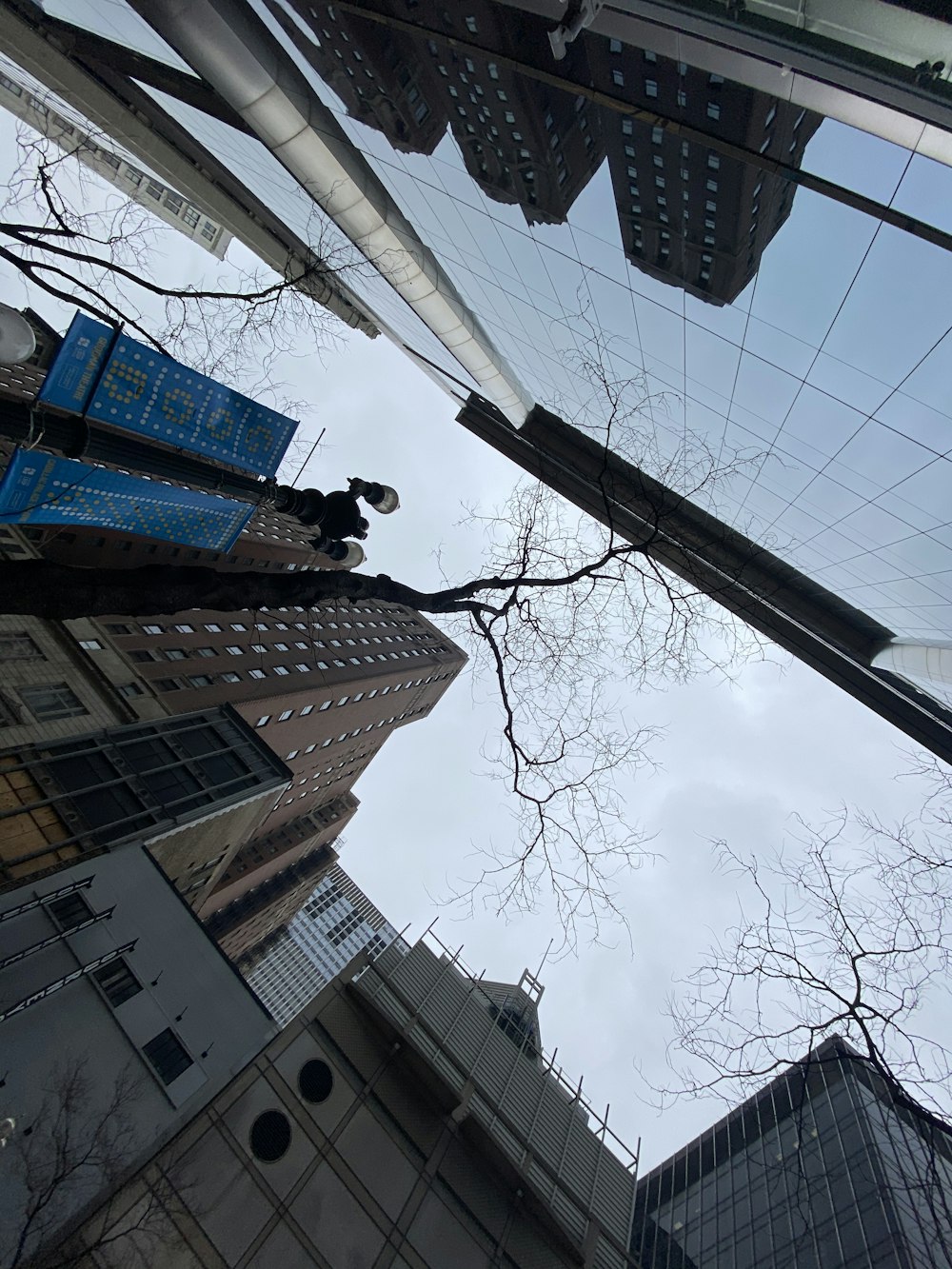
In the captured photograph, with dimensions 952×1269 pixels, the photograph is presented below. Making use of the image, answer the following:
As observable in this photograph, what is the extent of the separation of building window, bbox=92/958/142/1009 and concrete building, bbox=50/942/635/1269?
3383 millimetres

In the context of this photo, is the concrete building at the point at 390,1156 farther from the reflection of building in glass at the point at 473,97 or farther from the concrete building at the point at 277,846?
the concrete building at the point at 277,846

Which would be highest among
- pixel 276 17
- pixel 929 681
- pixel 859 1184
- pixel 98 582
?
pixel 276 17

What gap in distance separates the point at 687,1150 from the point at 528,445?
4881 centimetres

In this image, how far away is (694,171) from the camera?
23.5 feet

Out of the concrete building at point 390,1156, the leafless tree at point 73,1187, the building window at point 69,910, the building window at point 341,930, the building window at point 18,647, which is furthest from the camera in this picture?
the building window at point 341,930

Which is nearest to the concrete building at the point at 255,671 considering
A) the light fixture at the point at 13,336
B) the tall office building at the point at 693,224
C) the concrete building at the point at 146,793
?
the concrete building at the point at 146,793

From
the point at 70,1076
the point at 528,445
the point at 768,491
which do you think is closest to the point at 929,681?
the point at 768,491

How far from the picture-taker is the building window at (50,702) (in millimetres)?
16844

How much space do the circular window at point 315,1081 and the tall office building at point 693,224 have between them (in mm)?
11857

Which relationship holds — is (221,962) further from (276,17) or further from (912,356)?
(276,17)

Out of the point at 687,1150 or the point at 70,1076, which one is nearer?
the point at 70,1076

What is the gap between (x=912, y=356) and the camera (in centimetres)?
638

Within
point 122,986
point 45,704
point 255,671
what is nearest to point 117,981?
point 122,986

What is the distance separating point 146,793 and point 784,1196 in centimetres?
3885
